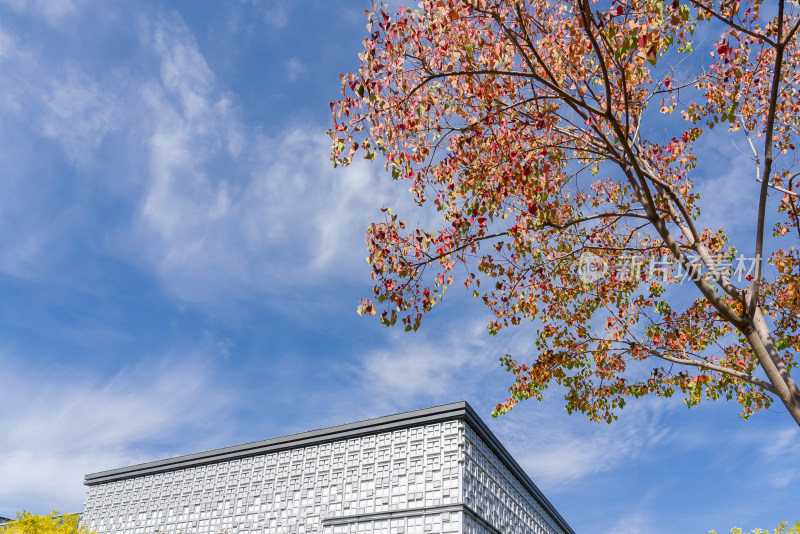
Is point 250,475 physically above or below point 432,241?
above

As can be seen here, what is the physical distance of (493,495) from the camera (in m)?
45.4

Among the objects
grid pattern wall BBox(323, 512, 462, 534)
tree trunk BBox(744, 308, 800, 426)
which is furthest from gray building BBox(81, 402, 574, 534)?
tree trunk BBox(744, 308, 800, 426)

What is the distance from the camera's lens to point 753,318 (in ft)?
28.9

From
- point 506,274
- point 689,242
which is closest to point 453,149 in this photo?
point 506,274

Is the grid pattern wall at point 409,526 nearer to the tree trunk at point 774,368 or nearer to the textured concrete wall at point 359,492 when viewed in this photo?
the textured concrete wall at point 359,492

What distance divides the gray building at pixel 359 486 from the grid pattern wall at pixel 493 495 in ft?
0.29

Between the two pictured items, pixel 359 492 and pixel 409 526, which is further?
pixel 359 492

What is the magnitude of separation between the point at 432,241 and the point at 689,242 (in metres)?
4.56

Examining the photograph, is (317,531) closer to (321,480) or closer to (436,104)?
(321,480)

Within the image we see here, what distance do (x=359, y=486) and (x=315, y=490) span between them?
487cm

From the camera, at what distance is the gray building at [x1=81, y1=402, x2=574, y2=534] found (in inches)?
1642

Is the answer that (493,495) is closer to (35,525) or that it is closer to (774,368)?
(35,525)

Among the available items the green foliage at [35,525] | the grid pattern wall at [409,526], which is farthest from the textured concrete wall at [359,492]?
the green foliage at [35,525]

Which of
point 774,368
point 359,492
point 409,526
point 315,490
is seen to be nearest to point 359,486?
point 359,492
